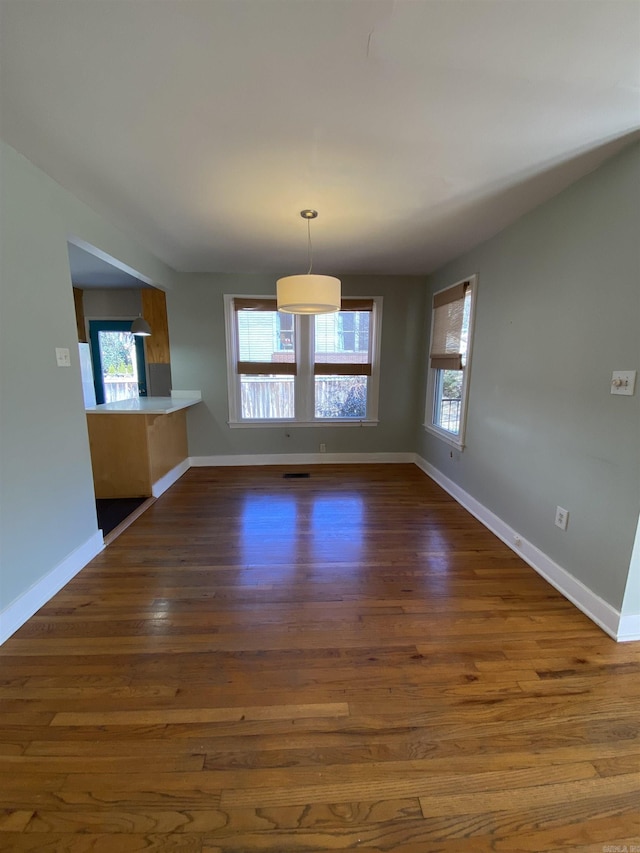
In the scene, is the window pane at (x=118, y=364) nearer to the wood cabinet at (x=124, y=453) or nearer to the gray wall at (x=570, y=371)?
the wood cabinet at (x=124, y=453)

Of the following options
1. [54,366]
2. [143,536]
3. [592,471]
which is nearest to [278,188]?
[54,366]

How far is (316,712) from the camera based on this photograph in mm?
1386

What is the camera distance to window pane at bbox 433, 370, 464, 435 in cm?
364

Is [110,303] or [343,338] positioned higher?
[110,303]

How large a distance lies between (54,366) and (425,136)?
235 centimetres

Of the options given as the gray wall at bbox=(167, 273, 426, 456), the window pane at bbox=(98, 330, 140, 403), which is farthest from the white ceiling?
the window pane at bbox=(98, 330, 140, 403)

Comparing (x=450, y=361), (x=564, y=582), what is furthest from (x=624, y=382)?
(x=450, y=361)

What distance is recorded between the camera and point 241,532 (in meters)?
2.82

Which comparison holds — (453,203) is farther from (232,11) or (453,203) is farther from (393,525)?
(393,525)

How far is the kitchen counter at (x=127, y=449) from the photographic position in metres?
3.27

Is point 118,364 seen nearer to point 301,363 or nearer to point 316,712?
point 301,363

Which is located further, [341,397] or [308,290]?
[341,397]

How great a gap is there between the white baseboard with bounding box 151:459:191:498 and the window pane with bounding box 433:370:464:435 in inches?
126

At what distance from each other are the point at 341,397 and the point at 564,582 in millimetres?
3098
